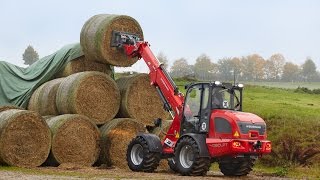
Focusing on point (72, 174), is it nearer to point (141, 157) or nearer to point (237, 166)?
point (141, 157)

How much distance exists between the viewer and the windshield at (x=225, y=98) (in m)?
15.2

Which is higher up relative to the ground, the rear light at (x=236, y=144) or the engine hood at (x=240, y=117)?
the engine hood at (x=240, y=117)

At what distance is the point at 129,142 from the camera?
17.6 m

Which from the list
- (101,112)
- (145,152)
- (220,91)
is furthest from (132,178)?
(101,112)

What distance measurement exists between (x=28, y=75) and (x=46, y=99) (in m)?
3.35

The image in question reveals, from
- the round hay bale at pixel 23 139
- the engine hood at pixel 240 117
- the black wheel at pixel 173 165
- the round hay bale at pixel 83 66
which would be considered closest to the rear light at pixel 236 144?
the engine hood at pixel 240 117

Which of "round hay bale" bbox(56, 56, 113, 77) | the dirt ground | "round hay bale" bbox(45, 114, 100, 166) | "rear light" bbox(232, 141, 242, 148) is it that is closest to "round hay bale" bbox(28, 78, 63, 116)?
"round hay bale" bbox(56, 56, 113, 77)

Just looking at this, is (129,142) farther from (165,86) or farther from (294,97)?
(294,97)

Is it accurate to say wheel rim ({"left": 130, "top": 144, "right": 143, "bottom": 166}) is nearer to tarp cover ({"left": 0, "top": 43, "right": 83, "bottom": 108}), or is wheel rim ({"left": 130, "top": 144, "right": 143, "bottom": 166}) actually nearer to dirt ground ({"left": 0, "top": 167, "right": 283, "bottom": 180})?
dirt ground ({"left": 0, "top": 167, "right": 283, "bottom": 180})

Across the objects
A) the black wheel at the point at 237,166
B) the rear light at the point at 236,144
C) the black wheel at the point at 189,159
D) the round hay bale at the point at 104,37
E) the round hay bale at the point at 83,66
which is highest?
the round hay bale at the point at 104,37

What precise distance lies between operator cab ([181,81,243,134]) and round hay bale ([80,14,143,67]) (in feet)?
11.9

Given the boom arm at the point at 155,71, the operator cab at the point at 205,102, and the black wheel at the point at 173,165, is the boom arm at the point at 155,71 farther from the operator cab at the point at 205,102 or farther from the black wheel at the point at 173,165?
the black wheel at the point at 173,165

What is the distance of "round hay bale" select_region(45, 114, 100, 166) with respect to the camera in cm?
1691

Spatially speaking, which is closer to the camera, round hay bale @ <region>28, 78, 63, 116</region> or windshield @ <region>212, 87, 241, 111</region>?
windshield @ <region>212, 87, 241, 111</region>
